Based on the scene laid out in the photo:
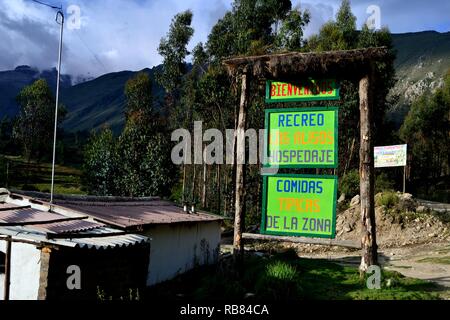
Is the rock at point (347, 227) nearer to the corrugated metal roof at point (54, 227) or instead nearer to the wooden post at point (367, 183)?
the wooden post at point (367, 183)

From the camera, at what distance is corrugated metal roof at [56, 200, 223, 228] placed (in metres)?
11.9

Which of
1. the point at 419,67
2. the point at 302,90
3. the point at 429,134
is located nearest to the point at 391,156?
the point at 302,90

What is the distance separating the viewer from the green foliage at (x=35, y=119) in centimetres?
6856

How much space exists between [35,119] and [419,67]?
13191cm

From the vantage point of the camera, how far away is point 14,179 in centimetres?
5334

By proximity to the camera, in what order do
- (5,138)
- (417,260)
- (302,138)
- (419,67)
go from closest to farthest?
(302,138)
(417,260)
(5,138)
(419,67)

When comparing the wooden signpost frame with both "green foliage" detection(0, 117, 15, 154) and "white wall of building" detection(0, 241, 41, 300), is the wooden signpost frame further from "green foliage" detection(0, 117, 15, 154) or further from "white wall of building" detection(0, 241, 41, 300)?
"green foliage" detection(0, 117, 15, 154)

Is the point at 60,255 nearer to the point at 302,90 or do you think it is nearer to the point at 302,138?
the point at 302,138

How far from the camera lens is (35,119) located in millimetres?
69125

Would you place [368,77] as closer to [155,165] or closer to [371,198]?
[371,198]

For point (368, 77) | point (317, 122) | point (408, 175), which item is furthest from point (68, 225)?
point (408, 175)

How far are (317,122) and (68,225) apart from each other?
5.81 m

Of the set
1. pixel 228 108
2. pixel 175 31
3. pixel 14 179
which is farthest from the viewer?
pixel 14 179
